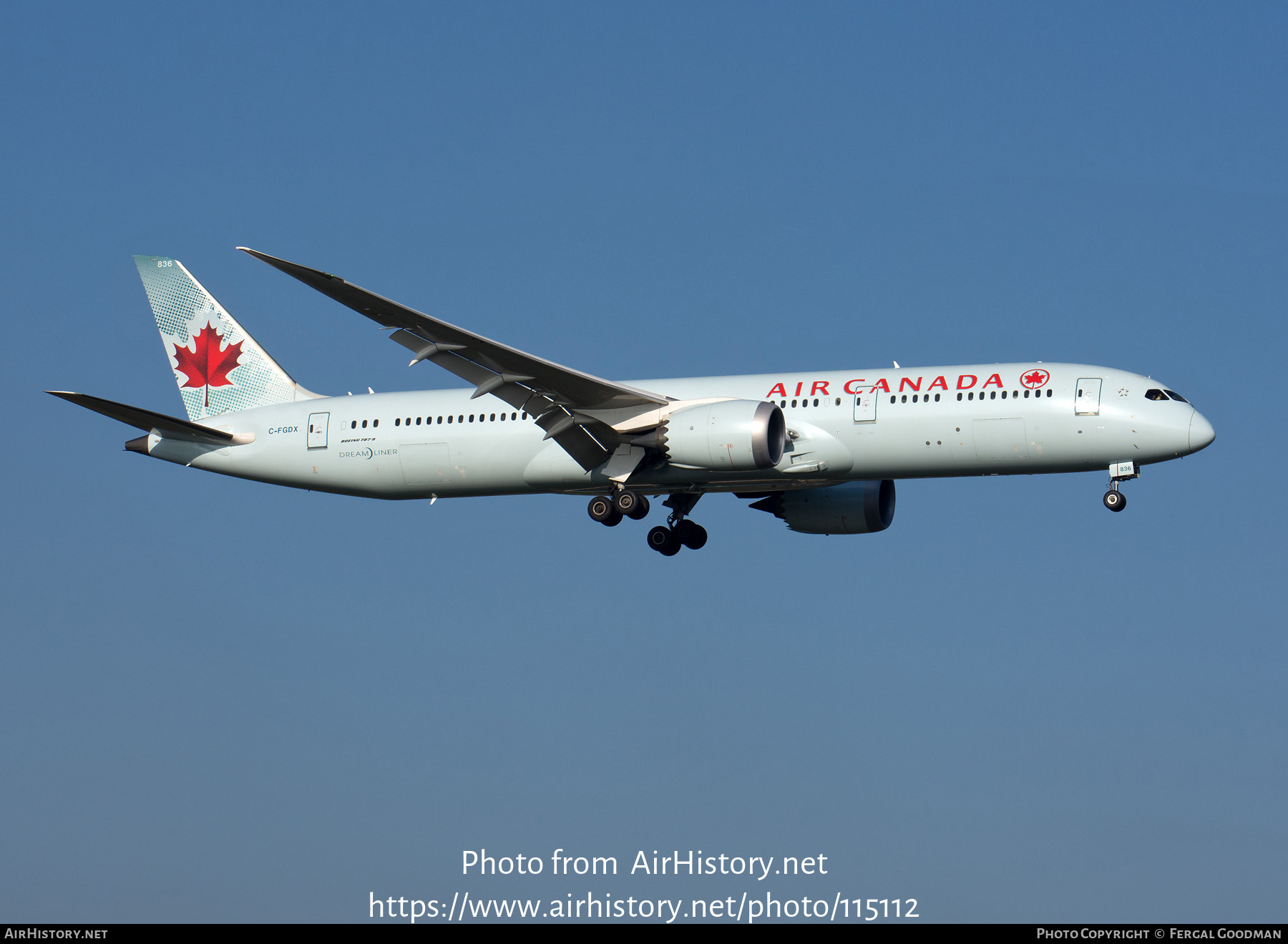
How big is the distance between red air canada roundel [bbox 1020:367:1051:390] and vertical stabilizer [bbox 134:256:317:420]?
2033cm

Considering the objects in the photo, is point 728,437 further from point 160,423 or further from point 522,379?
point 160,423

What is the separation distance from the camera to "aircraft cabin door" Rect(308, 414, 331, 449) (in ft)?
147

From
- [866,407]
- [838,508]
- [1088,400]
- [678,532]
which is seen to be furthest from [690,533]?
[1088,400]

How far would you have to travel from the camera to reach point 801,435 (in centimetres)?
4000

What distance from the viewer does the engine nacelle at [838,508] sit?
149 feet

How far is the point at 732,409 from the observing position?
39.1 m

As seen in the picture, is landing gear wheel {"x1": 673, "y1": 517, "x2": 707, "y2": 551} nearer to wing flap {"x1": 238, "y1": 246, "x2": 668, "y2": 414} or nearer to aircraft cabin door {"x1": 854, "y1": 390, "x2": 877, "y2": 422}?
wing flap {"x1": 238, "y1": 246, "x2": 668, "y2": 414}

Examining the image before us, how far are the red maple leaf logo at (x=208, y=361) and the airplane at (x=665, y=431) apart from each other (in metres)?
0.30

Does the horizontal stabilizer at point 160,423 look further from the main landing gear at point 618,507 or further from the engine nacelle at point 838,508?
the engine nacelle at point 838,508

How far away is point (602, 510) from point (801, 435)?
598 cm

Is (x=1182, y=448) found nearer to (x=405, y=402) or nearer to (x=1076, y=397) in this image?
(x=1076, y=397)

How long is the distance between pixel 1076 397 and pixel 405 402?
17843 millimetres

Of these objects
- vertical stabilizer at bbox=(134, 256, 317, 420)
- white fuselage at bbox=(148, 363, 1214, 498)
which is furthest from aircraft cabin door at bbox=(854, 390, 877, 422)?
vertical stabilizer at bbox=(134, 256, 317, 420)

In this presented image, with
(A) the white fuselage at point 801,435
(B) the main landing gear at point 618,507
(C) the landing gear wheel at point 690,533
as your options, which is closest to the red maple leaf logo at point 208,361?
(A) the white fuselage at point 801,435
